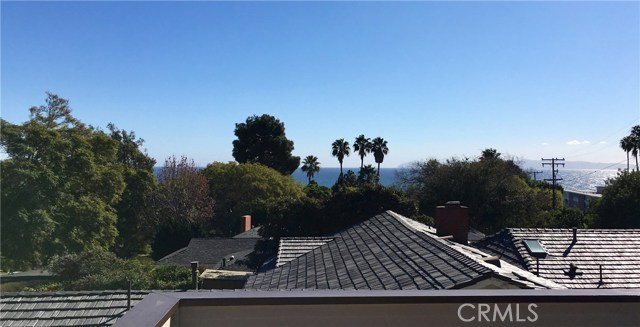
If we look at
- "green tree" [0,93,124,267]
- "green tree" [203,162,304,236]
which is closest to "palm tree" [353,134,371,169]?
"green tree" [203,162,304,236]

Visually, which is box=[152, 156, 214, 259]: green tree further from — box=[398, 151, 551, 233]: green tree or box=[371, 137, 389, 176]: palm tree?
box=[371, 137, 389, 176]: palm tree

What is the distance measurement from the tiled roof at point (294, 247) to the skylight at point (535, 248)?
567cm

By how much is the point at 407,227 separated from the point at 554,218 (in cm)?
2638

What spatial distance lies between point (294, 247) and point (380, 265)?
4.97 m

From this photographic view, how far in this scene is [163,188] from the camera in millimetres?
39094

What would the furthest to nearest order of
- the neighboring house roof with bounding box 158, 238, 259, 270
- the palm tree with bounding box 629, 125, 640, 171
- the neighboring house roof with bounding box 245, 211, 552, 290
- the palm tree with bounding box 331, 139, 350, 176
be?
the palm tree with bounding box 331, 139, 350, 176 → the palm tree with bounding box 629, 125, 640, 171 → the neighboring house roof with bounding box 158, 238, 259, 270 → the neighboring house roof with bounding box 245, 211, 552, 290

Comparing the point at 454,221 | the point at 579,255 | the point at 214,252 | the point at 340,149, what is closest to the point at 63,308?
the point at 454,221

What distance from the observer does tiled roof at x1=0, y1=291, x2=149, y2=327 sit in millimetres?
8523

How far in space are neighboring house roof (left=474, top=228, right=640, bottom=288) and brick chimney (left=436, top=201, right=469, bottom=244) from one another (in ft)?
4.68

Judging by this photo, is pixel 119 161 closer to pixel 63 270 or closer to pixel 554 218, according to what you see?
pixel 63 270

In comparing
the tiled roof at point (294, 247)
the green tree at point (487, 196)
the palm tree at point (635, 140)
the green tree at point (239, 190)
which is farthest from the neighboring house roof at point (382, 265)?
the palm tree at point (635, 140)

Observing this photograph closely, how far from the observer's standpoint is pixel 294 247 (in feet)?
47.3

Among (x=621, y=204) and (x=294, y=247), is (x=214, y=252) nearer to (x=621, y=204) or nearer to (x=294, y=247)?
(x=294, y=247)

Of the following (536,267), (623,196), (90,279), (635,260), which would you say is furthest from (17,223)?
(623,196)
